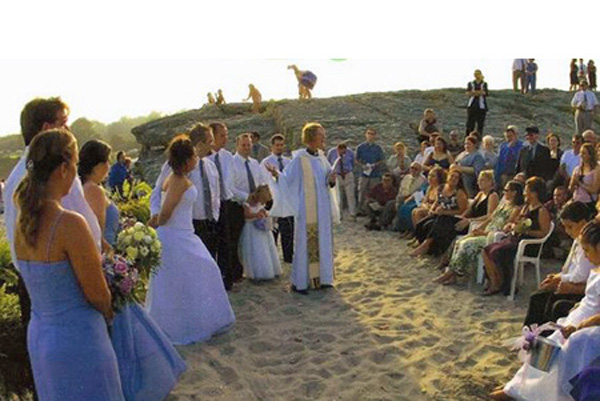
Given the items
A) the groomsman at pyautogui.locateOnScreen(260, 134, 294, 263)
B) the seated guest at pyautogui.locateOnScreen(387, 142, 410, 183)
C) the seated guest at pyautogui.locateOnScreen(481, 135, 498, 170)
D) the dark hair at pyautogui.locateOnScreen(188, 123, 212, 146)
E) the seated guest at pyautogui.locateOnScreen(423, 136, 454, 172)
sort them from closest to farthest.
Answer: the dark hair at pyautogui.locateOnScreen(188, 123, 212, 146) → the groomsman at pyautogui.locateOnScreen(260, 134, 294, 263) → the seated guest at pyautogui.locateOnScreen(481, 135, 498, 170) → the seated guest at pyautogui.locateOnScreen(423, 136, 454, 172) → the seated guest at pyautogui.locateOnScreen(387, 142, 410, 183)

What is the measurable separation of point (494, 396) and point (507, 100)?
2181 centimetres

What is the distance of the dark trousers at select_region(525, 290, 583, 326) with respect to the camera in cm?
562

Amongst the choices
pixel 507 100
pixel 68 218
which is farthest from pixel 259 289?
pixel 507 100

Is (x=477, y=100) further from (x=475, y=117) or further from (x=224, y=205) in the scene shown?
(x=224, y=205)

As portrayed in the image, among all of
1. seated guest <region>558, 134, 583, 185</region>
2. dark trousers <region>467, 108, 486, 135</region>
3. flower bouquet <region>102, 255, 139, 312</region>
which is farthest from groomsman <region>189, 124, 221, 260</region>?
dark trousers <region>467, 108, 486, 135</region>

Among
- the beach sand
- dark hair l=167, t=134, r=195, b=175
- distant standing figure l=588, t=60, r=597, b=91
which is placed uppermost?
distant standing figure l=588, t=60, r=597, b=91

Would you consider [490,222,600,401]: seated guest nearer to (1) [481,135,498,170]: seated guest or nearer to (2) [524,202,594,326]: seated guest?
(2) [524,202,594,326]: seated guest

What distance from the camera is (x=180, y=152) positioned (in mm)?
6180

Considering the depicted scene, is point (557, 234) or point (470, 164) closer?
point (557, 234)

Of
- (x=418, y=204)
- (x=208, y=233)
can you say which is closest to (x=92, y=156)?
(x=208, y=233)

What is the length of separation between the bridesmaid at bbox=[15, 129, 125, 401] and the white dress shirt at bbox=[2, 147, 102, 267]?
1.45 ft

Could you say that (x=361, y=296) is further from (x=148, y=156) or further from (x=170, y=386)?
(x=148, y=156)

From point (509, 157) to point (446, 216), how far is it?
2.74 metres

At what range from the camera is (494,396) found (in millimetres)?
5066
